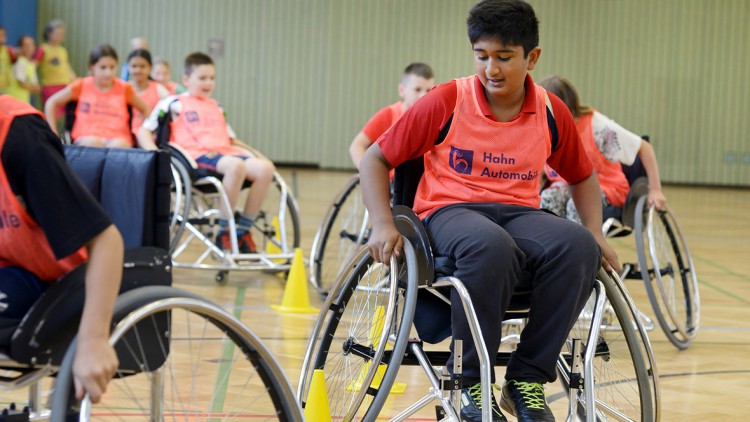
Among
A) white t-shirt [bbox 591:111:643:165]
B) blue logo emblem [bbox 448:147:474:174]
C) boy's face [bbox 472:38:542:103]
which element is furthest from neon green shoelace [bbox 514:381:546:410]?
white t-shirt [bbox 591:111:643:165]

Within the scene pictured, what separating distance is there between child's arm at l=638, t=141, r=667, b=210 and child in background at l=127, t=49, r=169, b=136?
3255 millimetres

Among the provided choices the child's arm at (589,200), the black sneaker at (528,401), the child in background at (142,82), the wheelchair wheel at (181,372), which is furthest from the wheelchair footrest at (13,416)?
the child in background at (142,82)

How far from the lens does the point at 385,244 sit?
85.6 inches

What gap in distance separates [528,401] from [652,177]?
1.84m

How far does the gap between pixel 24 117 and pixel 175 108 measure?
3.53 metres

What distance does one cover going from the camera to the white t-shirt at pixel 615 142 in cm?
380

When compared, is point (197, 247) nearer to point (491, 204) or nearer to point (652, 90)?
point (491, 204)

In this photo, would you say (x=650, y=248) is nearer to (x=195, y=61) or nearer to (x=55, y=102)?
(x=195, y=61)

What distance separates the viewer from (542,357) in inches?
82.5

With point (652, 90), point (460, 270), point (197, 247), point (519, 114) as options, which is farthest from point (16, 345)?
point (652, 90)

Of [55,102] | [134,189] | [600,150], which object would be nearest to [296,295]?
[600,150]

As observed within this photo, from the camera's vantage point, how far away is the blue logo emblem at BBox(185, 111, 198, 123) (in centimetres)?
508

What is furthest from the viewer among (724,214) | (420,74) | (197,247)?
(724,214)

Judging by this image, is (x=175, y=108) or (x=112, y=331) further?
(x=175, y=108)
